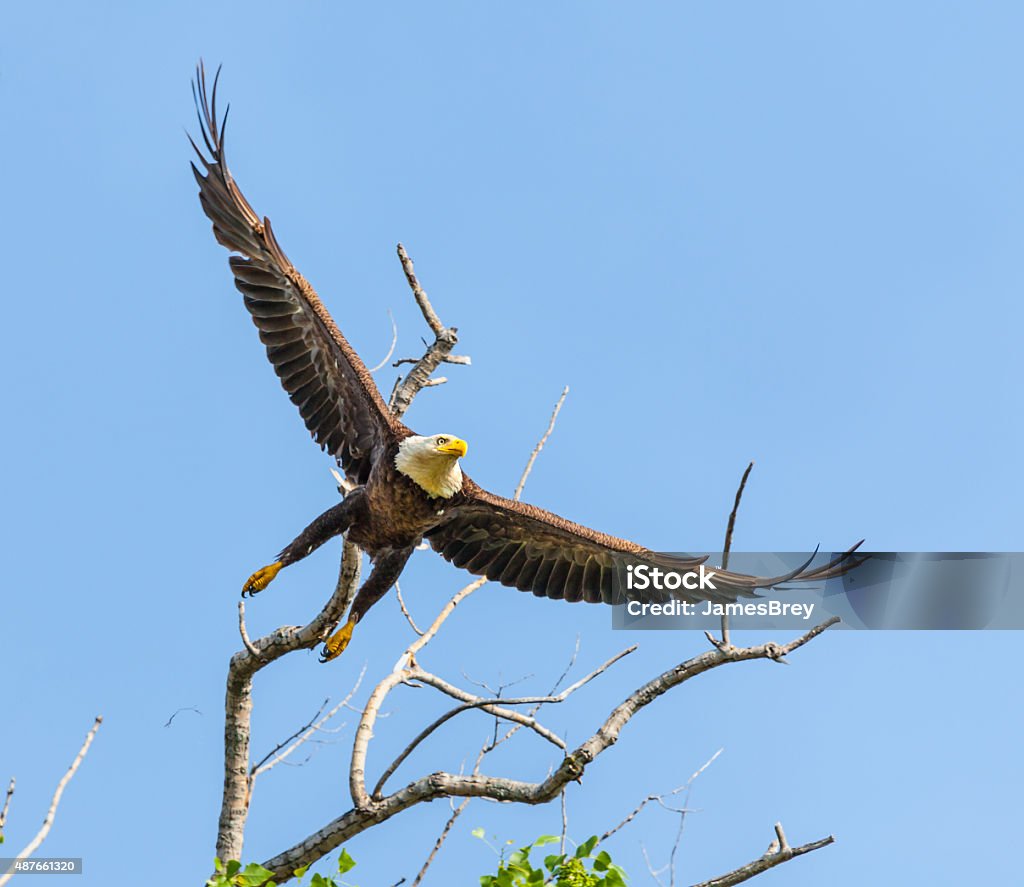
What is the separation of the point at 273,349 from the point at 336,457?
0.78m

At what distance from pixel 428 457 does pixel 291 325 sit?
1325 millimetres

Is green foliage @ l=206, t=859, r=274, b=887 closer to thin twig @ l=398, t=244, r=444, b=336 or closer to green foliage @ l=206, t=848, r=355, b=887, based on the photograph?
green foliage @ l=206, t=848, r=355, b=887

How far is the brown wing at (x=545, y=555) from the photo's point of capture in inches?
Answer: 353

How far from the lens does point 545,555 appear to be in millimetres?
9453

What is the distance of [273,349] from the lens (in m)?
8.88

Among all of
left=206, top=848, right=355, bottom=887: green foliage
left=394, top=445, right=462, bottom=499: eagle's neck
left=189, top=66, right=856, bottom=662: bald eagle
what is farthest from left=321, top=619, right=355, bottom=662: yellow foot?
left=206, top=848, right=355, bottom=887: green foliage

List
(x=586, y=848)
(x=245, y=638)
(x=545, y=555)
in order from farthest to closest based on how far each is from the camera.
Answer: (x=545, y=555), (x=245, y=638), (x=586, y=848)

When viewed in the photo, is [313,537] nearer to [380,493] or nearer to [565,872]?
[380,493]

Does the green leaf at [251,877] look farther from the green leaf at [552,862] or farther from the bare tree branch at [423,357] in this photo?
the bare tree branch at [423,357]

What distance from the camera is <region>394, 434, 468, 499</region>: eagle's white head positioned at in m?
8.31

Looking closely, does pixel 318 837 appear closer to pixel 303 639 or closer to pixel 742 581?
pixel 303 639

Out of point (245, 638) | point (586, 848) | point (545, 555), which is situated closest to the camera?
point (586, 848)

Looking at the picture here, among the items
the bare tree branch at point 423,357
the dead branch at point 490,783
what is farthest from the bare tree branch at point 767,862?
the bare tree branch at point 423,357

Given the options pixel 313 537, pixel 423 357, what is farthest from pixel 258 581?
pixel 423 357
